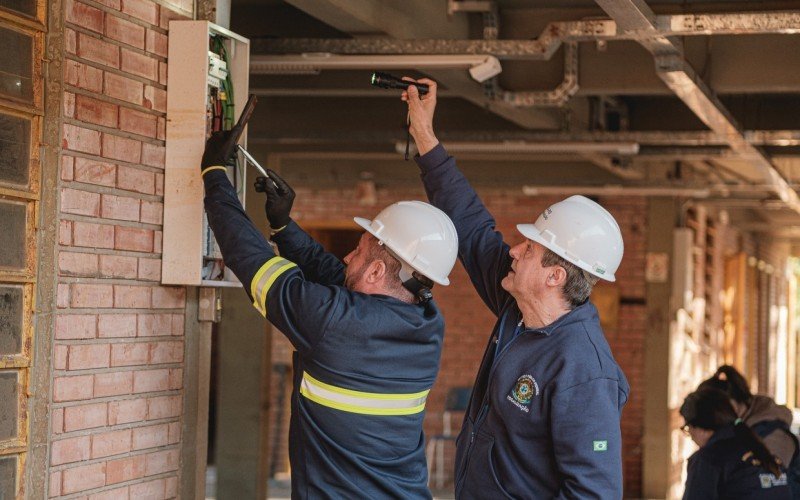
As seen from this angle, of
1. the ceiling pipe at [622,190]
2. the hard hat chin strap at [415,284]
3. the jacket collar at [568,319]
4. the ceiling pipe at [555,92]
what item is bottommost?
the jacket collar at [568,319]

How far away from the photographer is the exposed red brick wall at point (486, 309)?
11.3 meters

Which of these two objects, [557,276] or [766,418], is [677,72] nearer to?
[766,418]

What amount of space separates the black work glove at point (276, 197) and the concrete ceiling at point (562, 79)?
134cm

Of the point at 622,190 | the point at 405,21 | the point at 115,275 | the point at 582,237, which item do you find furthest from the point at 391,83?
the point at 622,190

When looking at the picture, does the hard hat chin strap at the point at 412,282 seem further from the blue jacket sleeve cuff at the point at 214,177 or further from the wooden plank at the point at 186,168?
the wooden plank at the point at 186,168

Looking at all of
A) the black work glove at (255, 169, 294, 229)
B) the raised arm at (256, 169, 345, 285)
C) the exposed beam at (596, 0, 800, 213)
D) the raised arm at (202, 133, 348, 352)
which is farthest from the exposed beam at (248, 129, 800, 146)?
the raised arm at (202, 133, 348, 352)

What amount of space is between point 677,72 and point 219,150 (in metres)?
2.46

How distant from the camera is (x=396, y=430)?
3.32 metres

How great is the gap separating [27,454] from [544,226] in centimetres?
155

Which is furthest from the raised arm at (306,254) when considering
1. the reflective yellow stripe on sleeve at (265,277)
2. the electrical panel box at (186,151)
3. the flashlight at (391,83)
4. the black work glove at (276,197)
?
the reflective yellow stripe on sleeve at (265,277)

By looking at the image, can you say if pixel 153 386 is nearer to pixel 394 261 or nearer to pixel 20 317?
pixel 20 317

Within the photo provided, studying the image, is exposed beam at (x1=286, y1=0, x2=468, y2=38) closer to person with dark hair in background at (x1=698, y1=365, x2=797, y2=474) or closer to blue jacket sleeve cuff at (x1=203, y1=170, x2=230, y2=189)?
blue jacket sleeve cuff at (x1=203, y1=170, x2=230, y2=189)

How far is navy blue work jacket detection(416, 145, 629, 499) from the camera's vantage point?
3105 millimetres

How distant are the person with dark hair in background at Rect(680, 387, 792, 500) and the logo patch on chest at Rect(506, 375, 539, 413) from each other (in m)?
2.03
